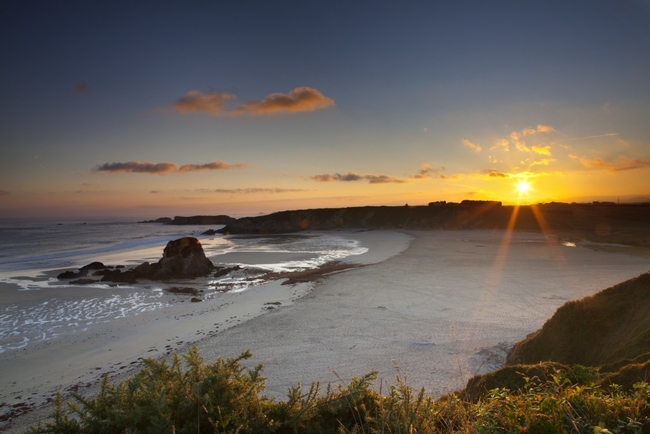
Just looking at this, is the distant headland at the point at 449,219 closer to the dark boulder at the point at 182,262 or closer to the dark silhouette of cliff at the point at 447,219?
the dark silhouette of cliff at the point at 447,219

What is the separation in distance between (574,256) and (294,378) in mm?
24624

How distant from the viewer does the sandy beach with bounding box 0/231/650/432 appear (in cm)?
797

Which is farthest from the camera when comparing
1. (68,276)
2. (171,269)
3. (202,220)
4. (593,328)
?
(202,220)

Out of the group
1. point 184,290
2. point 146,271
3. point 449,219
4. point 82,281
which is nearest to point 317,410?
point 184,290

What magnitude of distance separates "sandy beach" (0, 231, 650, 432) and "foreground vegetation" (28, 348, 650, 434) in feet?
4.94

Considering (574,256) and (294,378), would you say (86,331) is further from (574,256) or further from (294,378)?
(574,256)

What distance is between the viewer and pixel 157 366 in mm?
3256

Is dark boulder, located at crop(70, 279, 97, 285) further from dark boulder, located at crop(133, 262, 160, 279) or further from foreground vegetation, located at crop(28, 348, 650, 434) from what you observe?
foreground vegetation, located at crop(28, 348, 650, 434)

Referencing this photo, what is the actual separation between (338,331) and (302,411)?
7894mm

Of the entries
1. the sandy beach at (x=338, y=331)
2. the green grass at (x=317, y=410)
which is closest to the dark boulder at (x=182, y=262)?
the sandy beach at (x=338, y=331)

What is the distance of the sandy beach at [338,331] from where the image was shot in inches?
314

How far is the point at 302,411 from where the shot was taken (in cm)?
295

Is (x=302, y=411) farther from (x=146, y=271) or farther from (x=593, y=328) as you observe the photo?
(x=146, y=271)

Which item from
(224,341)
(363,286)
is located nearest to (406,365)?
(224,341)
